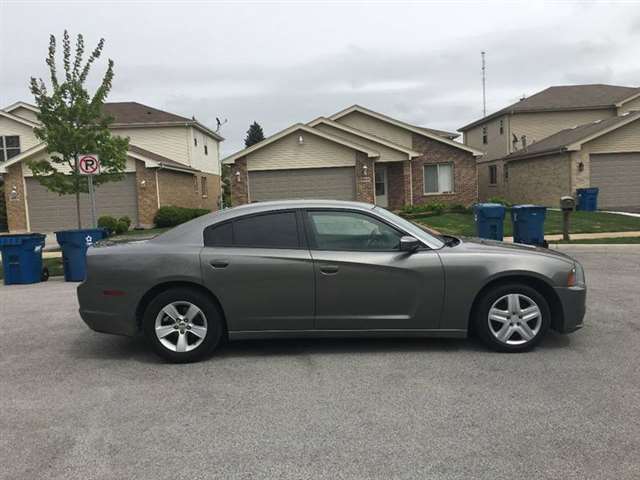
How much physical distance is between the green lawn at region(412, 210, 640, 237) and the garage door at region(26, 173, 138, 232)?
12.0 meters

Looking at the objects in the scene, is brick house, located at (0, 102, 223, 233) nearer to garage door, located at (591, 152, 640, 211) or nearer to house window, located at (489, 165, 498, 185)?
house window, located at (489, 165, 498, 185)

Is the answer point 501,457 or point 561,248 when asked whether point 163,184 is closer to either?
point 561,248

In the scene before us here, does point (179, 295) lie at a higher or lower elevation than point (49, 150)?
lower

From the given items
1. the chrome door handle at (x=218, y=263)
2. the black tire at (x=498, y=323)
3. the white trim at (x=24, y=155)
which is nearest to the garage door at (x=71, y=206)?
the white trim at (x=24, y=155)

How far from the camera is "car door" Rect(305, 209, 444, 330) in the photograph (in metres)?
5.44

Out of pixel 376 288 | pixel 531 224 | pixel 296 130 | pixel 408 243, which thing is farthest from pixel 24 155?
pixel 408 243

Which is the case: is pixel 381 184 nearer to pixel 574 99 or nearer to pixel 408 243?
pixel 574 99

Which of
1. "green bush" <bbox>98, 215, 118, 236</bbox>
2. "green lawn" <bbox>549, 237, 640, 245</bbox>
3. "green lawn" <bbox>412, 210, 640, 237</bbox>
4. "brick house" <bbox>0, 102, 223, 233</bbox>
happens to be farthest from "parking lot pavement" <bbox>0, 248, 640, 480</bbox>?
"green bush" <bbox>98, 215, 118, 236</bbox>

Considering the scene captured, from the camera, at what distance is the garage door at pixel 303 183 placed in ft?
82.6

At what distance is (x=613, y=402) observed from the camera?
4.27m

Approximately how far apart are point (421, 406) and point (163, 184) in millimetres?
22499

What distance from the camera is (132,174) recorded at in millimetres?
24391

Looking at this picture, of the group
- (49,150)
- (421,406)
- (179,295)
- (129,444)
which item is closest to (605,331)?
(421,406)

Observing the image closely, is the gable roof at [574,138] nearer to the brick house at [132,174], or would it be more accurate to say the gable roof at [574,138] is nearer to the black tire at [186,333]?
the brick house at [132,174]
